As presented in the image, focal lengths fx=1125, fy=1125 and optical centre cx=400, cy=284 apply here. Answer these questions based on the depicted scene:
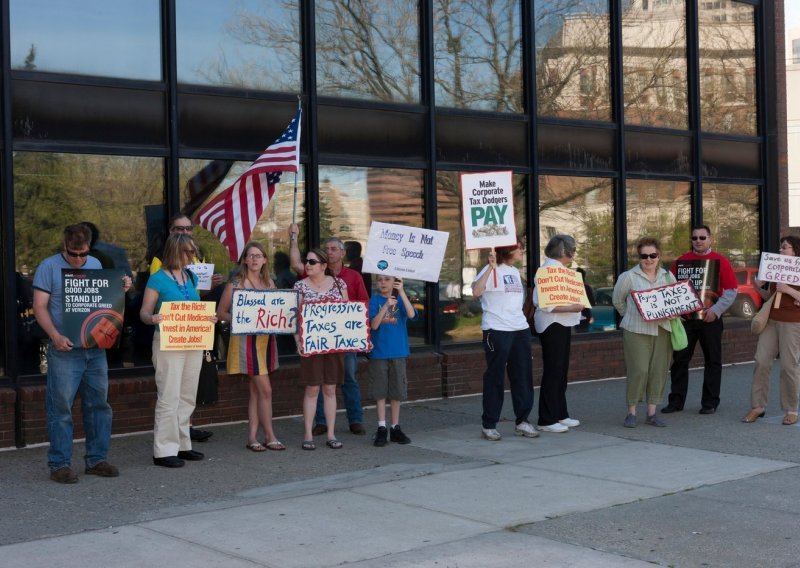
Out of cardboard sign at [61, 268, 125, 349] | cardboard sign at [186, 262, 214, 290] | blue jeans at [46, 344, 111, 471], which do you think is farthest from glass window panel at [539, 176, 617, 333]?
blue jeans at [46, 344, 111, 471]

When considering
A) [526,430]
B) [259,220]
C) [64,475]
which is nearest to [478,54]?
[259,220]

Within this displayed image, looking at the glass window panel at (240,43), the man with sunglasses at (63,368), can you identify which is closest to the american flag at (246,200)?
the glass window panel at (240,43)

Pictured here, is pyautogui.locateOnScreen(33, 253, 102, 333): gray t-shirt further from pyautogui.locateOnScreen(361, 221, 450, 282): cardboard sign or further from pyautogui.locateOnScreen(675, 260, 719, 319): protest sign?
pyautogui.locateOnScreen(675, 260, 719, 319): protest sign

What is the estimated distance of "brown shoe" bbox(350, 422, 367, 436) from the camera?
32.9ft

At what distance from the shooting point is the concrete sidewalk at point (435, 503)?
20.0 feet

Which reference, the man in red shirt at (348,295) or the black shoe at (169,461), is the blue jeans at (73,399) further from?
the man in red shirt at (348,295)

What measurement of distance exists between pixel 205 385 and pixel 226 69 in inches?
132

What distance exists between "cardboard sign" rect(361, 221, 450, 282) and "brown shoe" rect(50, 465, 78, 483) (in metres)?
2.84

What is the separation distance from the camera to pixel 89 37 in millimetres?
10164

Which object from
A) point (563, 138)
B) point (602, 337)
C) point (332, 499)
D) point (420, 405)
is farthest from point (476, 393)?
point (332, 499)

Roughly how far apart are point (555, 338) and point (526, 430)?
87 centimetres

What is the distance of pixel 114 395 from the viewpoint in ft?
32.6

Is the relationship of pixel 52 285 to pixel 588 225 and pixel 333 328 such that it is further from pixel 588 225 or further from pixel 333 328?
pixel 588 225

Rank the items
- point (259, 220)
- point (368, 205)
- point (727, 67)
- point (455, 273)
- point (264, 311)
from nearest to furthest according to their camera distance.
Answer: point (264, 311), point (259, 220), point (368, 205), point (455, 273), point (727, 67)
